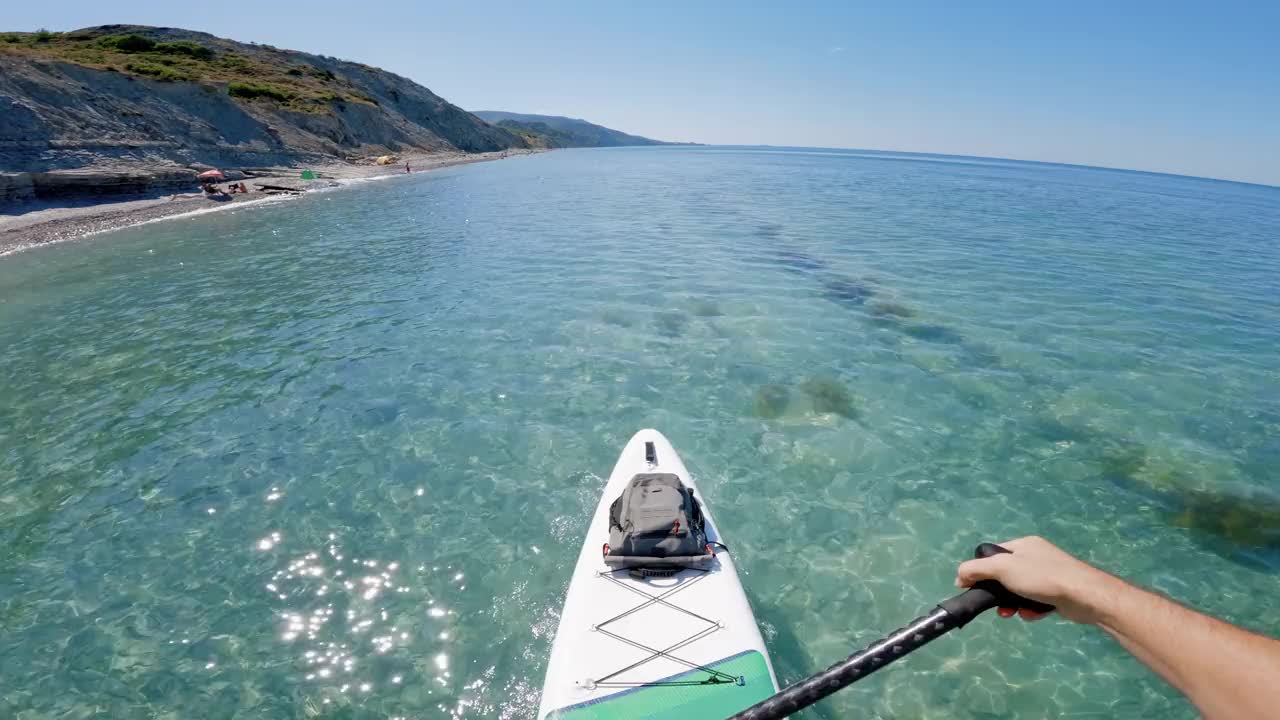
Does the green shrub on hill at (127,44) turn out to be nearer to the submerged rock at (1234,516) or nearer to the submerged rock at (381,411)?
the submerged rock at (381,411)

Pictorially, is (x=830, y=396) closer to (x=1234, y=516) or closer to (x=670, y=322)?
(x=670, y=322)

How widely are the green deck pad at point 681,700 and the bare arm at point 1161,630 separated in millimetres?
4370

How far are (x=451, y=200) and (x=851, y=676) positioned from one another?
53.8 m

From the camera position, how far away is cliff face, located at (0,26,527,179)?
38.2 meters

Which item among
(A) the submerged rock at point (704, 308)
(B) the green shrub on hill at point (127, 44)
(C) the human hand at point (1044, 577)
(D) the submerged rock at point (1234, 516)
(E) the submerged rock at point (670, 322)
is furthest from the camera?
(B) the green shrub on hill at point (127, 44)

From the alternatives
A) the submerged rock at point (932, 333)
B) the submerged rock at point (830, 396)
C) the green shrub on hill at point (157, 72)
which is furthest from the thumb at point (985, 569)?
the green shrub on hill at point (157, 72)

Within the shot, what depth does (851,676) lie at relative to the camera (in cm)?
242

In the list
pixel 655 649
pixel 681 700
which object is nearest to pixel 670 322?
pixel 655 649

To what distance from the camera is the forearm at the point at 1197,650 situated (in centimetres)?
182

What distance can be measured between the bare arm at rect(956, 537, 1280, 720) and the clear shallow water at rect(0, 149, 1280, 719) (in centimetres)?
557

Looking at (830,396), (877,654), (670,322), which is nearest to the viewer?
(877,654)

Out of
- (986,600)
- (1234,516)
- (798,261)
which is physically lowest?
(1234,516)

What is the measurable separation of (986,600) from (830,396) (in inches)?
479

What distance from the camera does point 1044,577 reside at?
254 cm
